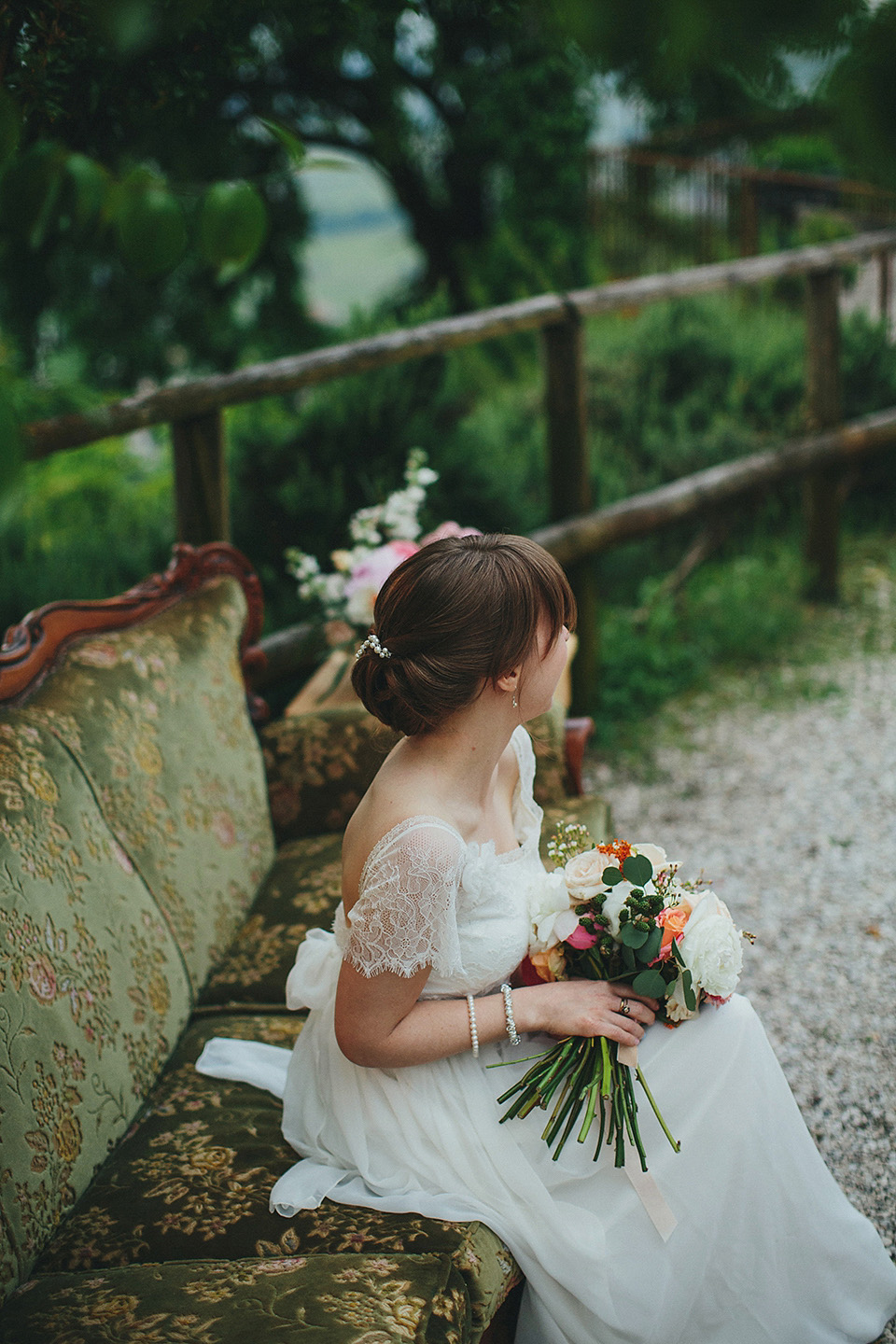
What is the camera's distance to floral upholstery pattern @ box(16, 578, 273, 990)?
197cm

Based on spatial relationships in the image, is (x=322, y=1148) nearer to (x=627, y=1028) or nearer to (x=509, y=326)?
(x=627, y=1028)

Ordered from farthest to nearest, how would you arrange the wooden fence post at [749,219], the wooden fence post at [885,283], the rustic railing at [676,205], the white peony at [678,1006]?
the rustic railing at [676,205], the wooden fence post at [749,219], the wooden fence post at [885,283], the white peony at [678,1006]

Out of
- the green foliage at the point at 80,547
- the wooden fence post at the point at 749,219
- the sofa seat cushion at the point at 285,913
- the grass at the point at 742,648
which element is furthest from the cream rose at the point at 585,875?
the wooden fence post at the point at 749,219

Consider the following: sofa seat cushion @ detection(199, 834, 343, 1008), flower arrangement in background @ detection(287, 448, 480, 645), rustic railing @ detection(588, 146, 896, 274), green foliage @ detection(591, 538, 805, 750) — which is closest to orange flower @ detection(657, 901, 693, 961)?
sofa seat cushion @ detection(199, 834, 343, 1008)

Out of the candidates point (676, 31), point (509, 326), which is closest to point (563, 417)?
point (509, 326)

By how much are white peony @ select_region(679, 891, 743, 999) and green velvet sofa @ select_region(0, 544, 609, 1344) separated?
469mm

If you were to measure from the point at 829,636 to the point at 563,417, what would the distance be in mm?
→ 1852

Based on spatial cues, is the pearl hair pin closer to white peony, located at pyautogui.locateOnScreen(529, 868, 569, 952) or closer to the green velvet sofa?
the green velvet sofa

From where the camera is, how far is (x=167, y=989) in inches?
76.5

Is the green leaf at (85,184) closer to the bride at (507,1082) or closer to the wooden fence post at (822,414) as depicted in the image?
the bride at (507,1082)

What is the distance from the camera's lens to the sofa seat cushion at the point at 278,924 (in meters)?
2.12

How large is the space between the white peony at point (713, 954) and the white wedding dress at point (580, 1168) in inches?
4.2

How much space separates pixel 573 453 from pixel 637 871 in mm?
2866

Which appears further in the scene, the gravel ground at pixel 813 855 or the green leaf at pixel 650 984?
the gravel ground at pixel 813 855
